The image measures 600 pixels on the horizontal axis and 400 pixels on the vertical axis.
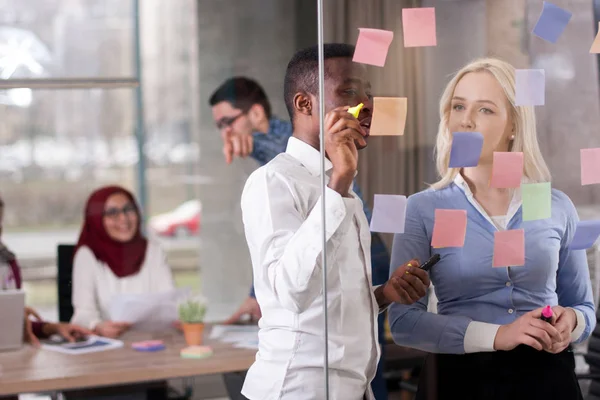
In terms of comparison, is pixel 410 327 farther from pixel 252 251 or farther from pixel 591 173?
pixel 591 173

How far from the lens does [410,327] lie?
5.31ft

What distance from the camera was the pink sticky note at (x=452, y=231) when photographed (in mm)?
1585

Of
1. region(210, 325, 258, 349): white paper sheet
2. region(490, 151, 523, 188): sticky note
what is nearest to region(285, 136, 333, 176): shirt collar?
region(490, 151, 523, 188): sticky note

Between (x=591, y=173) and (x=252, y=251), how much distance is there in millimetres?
695

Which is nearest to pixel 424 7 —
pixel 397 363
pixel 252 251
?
pixel 252 251

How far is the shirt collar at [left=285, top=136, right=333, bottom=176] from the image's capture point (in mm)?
1524

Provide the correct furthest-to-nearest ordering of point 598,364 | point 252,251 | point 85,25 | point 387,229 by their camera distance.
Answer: point 85,25, point 598,364, point 387,229, point 252,251

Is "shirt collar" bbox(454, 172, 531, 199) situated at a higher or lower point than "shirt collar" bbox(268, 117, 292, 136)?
lower

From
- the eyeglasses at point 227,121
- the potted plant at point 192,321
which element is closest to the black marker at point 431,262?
the potted plant at point 192,321

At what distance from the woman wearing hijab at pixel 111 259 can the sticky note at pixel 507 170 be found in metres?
2.30

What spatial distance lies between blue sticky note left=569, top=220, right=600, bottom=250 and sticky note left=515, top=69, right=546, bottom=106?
0.26m

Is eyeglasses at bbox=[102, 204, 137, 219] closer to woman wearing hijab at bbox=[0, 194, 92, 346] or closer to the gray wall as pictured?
woman wearing hijab at bbox=[0, 194, 92, 346]

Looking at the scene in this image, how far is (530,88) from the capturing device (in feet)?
5.25

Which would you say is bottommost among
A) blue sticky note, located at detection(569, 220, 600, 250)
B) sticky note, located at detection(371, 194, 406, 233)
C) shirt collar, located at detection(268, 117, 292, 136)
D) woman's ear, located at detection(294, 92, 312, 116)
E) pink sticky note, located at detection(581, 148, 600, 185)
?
blue sticky note, located at detection(569, 220, 600, 250)
